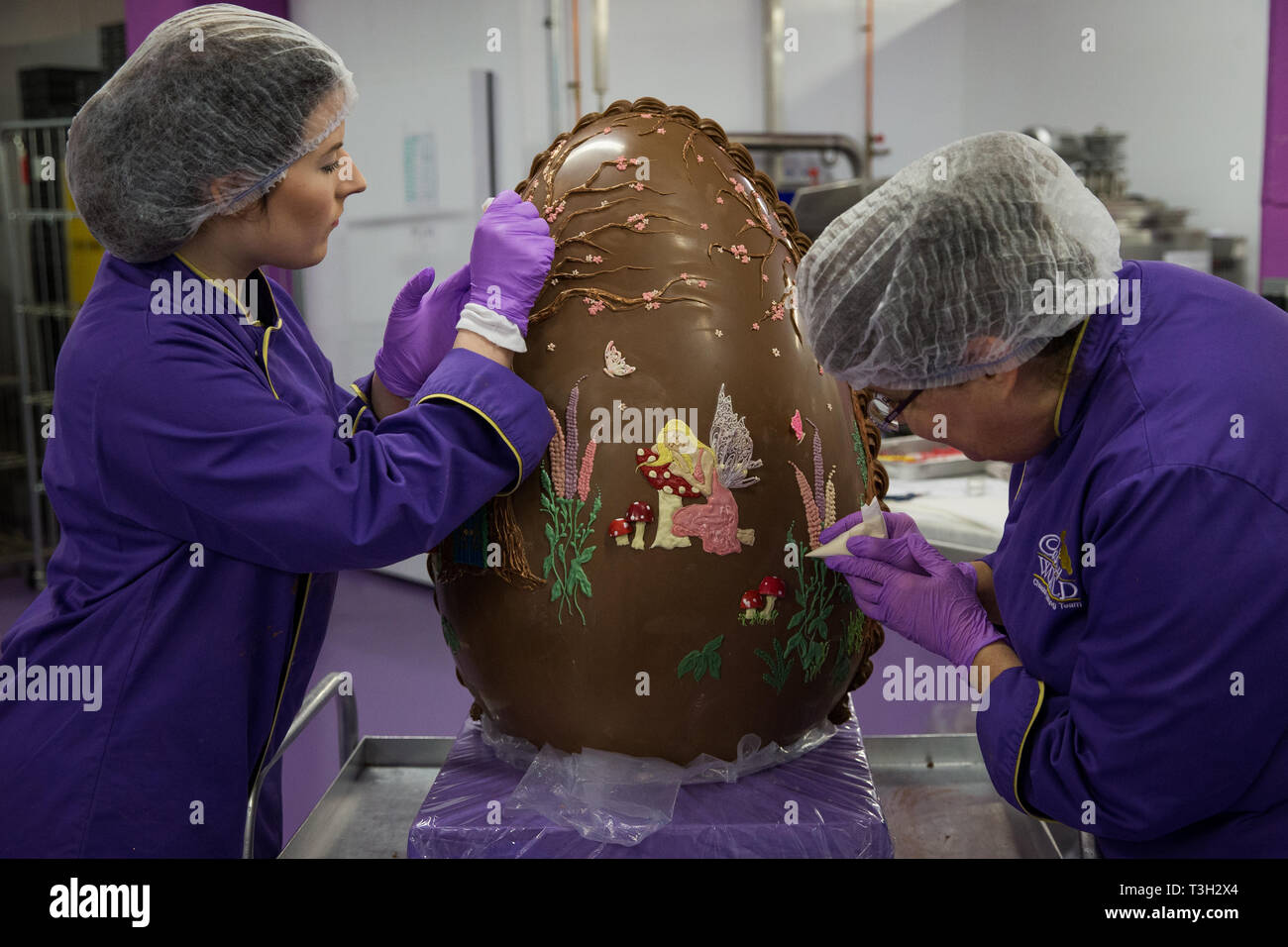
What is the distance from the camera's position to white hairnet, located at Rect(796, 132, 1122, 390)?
117 centimetres

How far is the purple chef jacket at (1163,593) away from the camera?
107 centimetres

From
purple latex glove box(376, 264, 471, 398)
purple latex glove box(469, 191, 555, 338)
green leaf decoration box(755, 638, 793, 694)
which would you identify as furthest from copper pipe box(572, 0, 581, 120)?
green leaf decoration box(755, 638, 793, 694)

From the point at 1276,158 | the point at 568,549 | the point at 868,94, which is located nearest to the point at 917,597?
the point at 568,549

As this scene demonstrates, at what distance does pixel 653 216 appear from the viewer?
149cm

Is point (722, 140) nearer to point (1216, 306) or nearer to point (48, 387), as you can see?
point (1216, 306)

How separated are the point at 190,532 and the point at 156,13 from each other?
417 cm

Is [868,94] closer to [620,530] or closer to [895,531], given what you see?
[895,531]

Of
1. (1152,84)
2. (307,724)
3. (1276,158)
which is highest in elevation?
(1152,84)

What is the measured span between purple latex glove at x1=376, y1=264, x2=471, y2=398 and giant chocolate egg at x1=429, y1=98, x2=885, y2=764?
15cm

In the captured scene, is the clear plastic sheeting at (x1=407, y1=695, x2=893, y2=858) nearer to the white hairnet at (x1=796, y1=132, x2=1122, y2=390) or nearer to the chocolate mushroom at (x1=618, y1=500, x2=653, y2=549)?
the chocolate mushroom at (x1=618, y1=500, x2=653, y2=549)

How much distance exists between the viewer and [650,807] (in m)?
1.39

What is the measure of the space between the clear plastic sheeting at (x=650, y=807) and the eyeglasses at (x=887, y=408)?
1.48 ft

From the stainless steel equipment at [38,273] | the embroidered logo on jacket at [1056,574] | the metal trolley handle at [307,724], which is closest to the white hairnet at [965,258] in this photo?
the embroidered logo on jacket at [1056,574]
